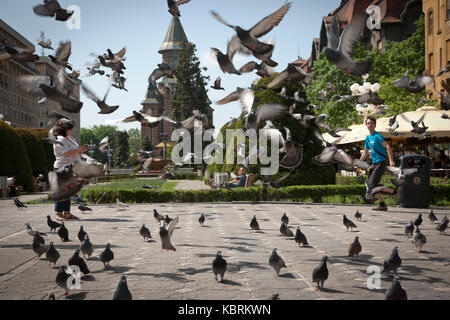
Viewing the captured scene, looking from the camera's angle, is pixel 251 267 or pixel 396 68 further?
pixel 396 68

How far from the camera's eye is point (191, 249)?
21.2 feet

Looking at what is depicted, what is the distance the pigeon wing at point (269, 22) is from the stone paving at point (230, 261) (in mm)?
3466

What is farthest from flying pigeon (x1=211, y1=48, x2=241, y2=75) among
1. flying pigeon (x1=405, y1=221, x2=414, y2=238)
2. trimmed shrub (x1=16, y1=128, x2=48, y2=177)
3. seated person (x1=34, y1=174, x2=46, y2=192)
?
trimmed shrub (x1=16, y1=128, x2=48, y2=177)

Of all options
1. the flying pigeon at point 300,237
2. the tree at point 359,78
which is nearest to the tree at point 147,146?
the tree at point 359,78

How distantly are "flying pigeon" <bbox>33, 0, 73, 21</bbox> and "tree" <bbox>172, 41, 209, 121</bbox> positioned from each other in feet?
181

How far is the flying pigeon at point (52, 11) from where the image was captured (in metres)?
5.92

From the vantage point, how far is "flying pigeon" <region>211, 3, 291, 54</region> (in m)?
6.02

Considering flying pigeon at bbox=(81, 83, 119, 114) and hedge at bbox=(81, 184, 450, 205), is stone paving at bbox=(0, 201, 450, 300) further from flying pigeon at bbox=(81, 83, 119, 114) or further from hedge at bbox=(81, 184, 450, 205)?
hedge at bbox=(81, 184, 450, 205)

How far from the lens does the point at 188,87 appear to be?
204 feet
